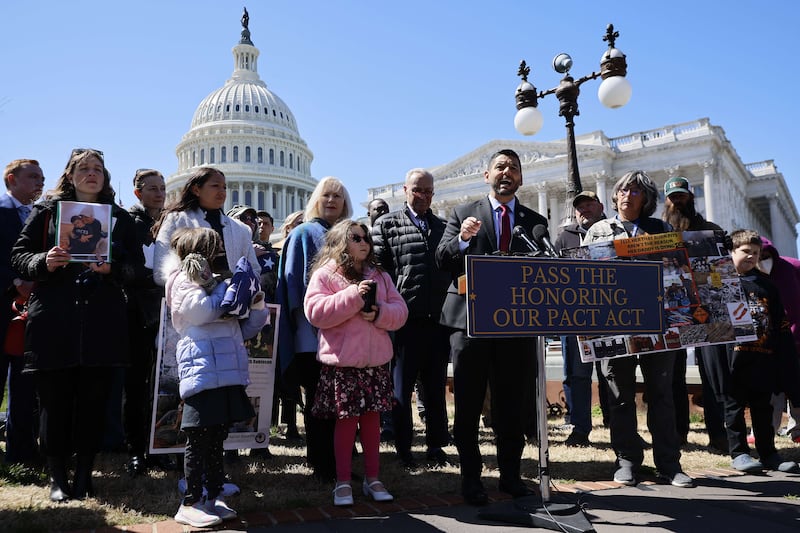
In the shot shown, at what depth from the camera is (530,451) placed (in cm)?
564

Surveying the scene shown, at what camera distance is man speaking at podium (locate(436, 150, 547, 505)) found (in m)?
3.85

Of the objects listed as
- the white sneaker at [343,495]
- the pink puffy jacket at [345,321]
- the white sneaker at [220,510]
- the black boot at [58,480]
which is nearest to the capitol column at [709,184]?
the pink puffy jacket at [345,321]

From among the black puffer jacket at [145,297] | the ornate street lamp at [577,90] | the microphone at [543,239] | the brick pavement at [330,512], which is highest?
the ornate street lamp at [577,90]

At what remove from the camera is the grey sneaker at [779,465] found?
4.66 meters

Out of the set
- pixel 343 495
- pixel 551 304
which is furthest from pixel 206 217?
pixel 551 304

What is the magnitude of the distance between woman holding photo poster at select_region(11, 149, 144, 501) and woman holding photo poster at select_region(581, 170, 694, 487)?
3.26 metres

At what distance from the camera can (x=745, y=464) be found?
15.4ft

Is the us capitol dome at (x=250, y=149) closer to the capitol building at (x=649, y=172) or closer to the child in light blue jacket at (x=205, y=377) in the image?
the capitol building at (x=649, y=172)

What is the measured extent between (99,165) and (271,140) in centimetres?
10205

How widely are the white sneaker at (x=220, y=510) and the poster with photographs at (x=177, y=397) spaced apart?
0.78 meters

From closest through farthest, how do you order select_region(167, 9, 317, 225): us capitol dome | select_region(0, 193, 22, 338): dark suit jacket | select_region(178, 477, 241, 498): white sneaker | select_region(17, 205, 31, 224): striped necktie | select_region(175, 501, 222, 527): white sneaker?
select_region(175, 501, 222, 527): white sneaker < select_region(178, 477, 241, 498): white sneaker < select_region(0, 193, 22, 338): dark suit jacket < select_region(17, 205, 31, 224): striped necktie < select_region(167, 9, 317, 225): us capitol dome

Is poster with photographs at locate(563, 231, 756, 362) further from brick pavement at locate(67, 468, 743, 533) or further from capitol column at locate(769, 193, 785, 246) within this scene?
capitol column at locate(769, 193, 785, 246)

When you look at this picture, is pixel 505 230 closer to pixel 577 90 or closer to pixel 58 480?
pixel 58 480

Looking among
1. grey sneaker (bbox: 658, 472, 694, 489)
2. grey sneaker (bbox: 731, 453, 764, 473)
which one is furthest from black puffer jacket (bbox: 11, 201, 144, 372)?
grey sneaker (bbox: 731, 453, 764, 473)
